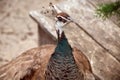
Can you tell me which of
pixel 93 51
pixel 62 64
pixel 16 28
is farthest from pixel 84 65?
pixel 16 28

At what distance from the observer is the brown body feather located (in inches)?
78.2

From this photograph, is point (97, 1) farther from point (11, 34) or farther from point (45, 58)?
point (11, 34)

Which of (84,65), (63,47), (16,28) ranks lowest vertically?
Answer: (84,65)

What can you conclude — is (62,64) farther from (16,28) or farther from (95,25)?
(16,28)

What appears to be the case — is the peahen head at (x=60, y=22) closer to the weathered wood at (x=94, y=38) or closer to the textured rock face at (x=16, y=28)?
the weathered wood at (x=94, y=38)

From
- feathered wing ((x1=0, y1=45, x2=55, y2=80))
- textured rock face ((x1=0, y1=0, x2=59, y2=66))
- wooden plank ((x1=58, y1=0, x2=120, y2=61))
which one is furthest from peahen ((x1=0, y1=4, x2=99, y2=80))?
textured rock face ((x1=0, y1=0, x2=59, y2=66))

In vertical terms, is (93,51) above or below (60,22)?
below

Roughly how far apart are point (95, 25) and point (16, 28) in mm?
1048

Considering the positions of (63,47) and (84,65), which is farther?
(84,65)

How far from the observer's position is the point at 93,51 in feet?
7.05

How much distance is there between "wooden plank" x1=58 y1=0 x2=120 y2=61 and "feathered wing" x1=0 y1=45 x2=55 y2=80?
0.25m

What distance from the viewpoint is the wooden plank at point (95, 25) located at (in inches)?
84.9

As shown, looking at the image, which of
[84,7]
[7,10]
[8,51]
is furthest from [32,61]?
[7,10]

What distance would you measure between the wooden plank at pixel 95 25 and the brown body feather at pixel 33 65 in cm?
16
